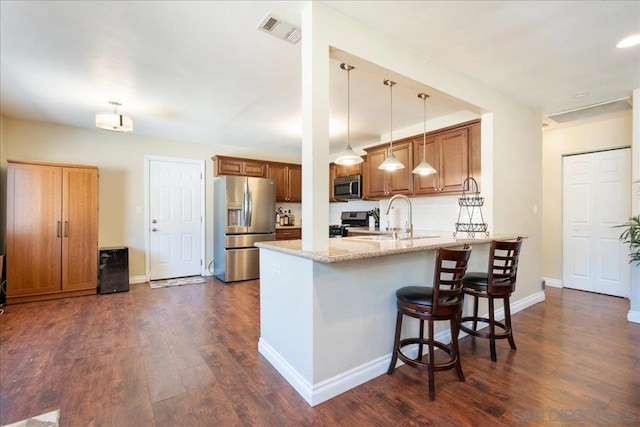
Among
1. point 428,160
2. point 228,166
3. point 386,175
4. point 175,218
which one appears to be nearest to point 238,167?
point 228,166

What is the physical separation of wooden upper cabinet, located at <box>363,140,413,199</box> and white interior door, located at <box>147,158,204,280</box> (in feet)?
10.3

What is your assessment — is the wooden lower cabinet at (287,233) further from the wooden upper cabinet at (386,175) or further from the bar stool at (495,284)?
the bar stool at (495,284)

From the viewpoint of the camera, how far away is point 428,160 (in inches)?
159

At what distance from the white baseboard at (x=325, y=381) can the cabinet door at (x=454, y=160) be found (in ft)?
7.11

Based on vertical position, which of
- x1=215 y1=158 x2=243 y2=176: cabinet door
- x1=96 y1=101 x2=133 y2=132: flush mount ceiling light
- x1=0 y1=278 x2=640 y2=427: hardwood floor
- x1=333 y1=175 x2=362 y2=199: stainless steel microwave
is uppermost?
x1=96 y1=101 x2=133 y2=132: flush mount ceiling light

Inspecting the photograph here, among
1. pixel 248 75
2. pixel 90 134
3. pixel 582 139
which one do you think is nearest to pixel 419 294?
pixel 248 75

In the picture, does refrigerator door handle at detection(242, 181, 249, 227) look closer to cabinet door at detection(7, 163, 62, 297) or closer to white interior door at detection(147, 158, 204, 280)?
white interior door at detection(147, 158, 204, 280)

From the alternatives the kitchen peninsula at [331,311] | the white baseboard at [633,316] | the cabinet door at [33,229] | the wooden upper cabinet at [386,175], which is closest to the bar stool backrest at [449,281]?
the kitchen peninsula at [331,311]

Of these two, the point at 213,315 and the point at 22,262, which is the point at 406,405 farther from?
the point at 22,262

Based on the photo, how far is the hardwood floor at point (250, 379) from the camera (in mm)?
1696

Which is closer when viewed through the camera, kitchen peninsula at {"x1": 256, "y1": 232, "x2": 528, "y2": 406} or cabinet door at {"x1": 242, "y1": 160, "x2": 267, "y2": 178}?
kitchen peninsula at {"x1": 256, "y1": 232, "x2": 528, "y2": 406}

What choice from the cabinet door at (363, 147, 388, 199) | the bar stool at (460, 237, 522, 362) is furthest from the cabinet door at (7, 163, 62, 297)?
the bar stool at (460, 237, 522, 362)

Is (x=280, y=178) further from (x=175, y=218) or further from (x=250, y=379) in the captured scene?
(x=250, y=379)

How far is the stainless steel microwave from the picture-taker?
512 cm
